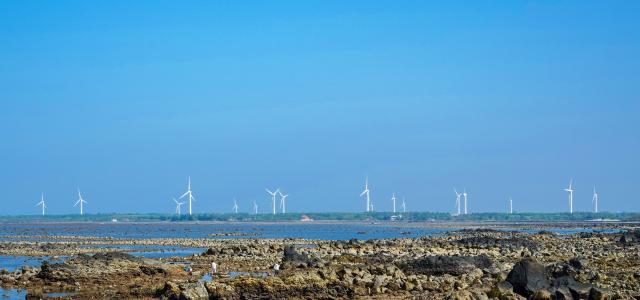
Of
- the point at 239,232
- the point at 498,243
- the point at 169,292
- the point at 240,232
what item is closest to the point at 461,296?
the point at 169,292

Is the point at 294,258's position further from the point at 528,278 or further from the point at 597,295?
the point at 597,295

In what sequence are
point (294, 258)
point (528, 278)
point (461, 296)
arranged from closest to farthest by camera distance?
point (461, 296), point (528, 278), point (294, 258)

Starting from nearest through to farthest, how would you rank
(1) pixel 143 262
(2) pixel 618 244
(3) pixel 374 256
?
(1) pixel 143 262 → (3) pixel 374 256 → (2) pixel 618 244

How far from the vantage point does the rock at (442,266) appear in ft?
112

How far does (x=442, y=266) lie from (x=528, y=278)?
25.9ft

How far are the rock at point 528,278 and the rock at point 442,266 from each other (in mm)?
6460

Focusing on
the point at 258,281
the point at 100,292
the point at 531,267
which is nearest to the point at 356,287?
the point at 258,281

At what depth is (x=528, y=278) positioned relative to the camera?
26.6 metres

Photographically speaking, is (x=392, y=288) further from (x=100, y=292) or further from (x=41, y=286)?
(x=41, y=286)

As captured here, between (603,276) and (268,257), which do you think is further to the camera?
(268,257)

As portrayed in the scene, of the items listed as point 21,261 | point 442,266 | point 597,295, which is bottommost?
point 21,261

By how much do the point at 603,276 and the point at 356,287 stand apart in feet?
33.3

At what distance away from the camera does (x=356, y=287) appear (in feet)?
91.9

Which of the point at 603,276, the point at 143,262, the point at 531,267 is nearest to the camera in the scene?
the point at 531,267
